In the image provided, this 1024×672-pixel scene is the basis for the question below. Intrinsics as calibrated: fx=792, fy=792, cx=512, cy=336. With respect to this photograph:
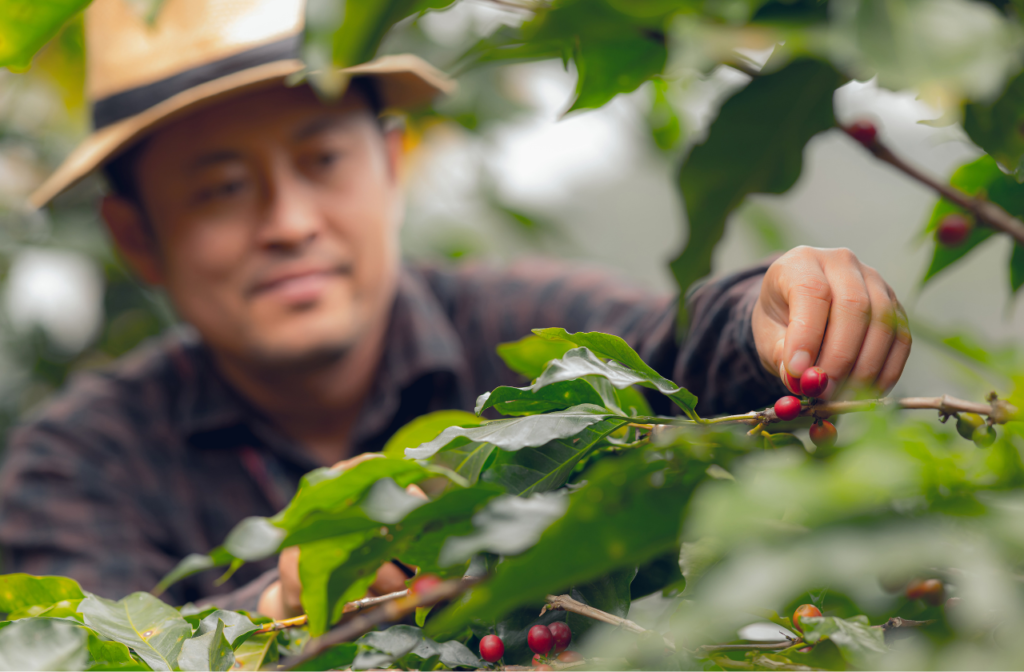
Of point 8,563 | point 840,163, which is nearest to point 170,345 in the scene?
point 8,563

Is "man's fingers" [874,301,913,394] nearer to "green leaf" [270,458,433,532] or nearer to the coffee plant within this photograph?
the coffee plant

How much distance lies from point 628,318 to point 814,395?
0.57m

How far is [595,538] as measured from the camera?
0.16 metres

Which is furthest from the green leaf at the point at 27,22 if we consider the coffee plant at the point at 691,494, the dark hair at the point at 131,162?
the dark hair at the point at 131,162

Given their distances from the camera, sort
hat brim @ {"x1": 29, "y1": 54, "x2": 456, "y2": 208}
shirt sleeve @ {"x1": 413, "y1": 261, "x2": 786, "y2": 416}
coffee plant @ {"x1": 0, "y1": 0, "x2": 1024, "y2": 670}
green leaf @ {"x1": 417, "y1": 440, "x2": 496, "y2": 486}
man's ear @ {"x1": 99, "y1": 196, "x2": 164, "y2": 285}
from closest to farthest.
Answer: coffee plant @ {"x1": 0, "y1": 0, "x2": 1024, "y2": 670}
green leaf @ {"x1": 417, "y1": 440, "x2": 496, "y2": 486}
shirt sleeve @ {"x1": 413, "y1": 261, "x2": 786, "y2": 416}
hat brim @ {"x1": 29, "y1": 54, "x2": 456, "y2": 208}
man's ear @ {"x1": 99, "y1": 196, "x2": 164, "y2": 285}

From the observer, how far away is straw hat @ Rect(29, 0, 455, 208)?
2.45 ft

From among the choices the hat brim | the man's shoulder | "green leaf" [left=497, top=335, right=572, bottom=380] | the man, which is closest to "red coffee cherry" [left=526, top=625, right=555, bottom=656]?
"green leaf" [left=497, top=335, right=572, bottom=380]

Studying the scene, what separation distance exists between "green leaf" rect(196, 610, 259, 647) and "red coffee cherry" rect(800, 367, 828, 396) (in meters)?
0.20

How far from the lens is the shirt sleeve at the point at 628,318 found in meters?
0.38

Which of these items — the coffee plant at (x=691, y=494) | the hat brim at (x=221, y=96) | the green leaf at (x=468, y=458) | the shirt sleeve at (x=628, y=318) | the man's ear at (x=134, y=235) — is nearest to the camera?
the coffee plant at (x=691, y=494)

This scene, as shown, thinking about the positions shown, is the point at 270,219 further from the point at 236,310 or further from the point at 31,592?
the point at 31,592

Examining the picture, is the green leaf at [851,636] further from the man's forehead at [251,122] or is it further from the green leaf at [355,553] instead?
the man's forehead at [251,122]

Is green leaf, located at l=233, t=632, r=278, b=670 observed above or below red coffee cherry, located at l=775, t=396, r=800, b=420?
below

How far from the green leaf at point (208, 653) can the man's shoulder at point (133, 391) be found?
762mm
